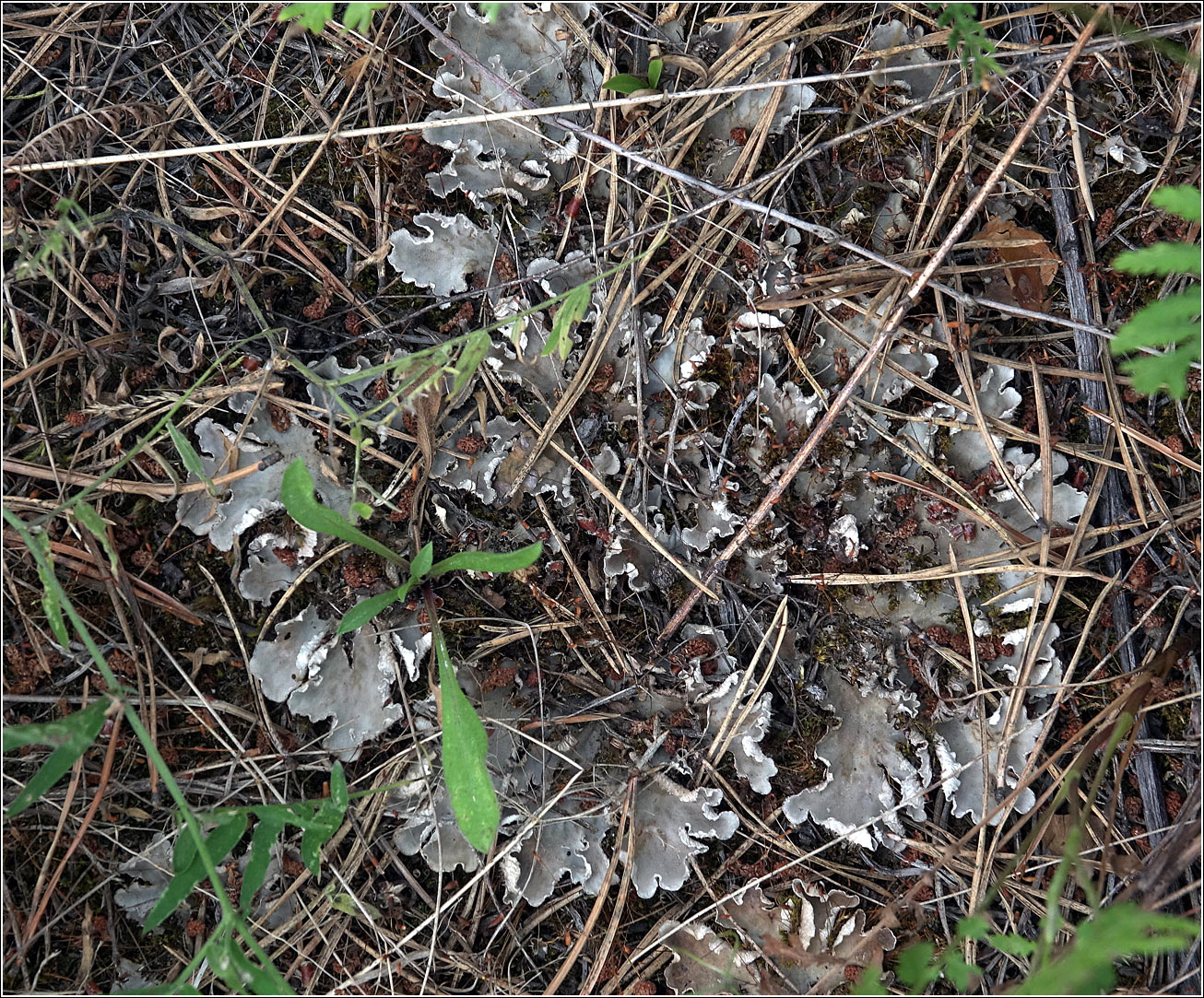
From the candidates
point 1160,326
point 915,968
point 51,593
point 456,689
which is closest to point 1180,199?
point 1160,326

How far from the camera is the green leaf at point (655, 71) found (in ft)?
10.5

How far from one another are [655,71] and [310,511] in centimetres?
203

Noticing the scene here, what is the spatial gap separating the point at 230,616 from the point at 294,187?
162 centimetres

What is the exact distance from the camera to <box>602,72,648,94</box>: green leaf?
3.21m

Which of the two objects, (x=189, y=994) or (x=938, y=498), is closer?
(x=189, y=994)

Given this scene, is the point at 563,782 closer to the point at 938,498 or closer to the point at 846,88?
the point at 938,498

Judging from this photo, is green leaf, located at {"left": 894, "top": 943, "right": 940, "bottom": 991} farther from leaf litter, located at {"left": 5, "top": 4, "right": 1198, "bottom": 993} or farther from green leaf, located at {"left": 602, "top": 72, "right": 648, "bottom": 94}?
green leaf, located at {"left": 602, "top": 72, "right": 648, "bottom": 94}

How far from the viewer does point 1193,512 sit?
3.23 meters

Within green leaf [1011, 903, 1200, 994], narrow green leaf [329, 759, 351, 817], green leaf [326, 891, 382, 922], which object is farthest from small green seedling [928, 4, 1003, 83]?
green leaf [326, 891, 382, 922]

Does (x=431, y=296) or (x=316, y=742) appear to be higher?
(x=431, y=296)

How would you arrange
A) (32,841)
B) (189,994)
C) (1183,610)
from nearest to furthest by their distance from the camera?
(189,994) → (32,841) → (1183,610)

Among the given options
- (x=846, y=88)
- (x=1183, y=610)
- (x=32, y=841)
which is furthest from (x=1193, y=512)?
(x=32, y=841)

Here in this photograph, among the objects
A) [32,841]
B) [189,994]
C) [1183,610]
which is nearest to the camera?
[189,994]

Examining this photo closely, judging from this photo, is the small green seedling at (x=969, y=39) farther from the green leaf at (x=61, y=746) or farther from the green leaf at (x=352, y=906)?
the green leaf at (x=352, y=906)
